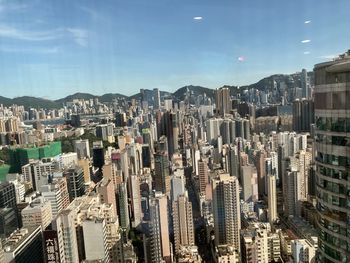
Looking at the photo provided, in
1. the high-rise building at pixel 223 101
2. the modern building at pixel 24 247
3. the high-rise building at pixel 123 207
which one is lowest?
the high-rise building at pixel 123 207

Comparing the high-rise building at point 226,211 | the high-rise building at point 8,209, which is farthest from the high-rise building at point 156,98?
the high-rise building at point 8,209

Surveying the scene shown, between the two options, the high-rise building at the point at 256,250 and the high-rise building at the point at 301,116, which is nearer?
the high-rise building at the point at 301,116

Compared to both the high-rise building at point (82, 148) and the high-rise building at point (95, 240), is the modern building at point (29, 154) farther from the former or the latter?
the high-rise building at point (95, 240)

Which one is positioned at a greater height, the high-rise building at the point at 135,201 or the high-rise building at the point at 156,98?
the high-rise building at the point at 156,98

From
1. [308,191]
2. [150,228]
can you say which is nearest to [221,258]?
[150,228]

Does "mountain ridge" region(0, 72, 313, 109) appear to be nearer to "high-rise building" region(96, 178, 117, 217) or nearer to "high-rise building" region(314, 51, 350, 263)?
"high-rise building" region(96, 178, 117, 217)

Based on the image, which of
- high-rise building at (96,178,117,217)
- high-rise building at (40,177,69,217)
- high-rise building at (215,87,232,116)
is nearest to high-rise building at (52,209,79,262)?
high-rise building at (40,177,69,217)
